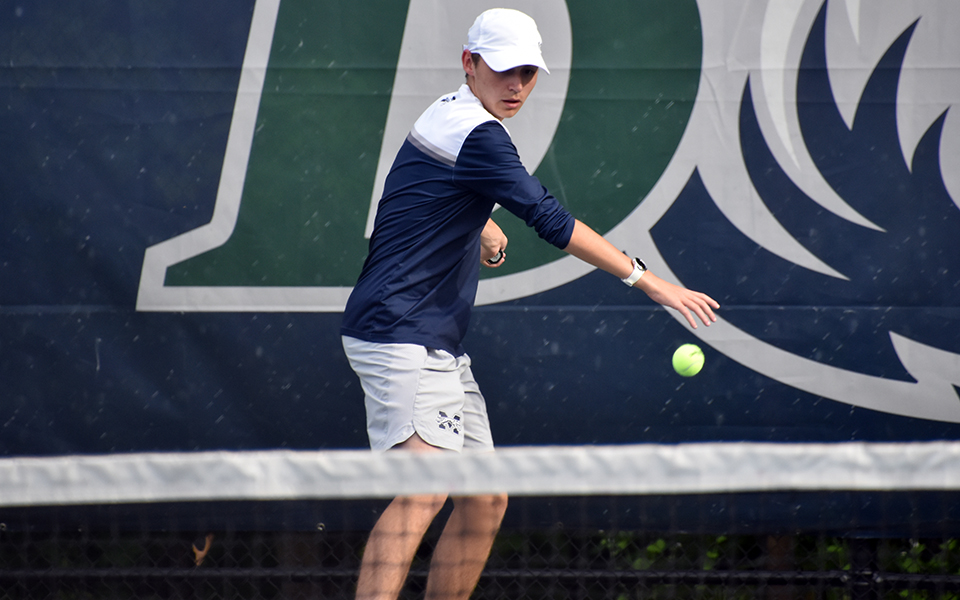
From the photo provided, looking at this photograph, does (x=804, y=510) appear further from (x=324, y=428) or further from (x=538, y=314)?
(x=324, y=428)

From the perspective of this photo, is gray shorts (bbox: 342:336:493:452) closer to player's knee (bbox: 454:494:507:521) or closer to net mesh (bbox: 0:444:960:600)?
player's knee (bbox: 454:494:507:521)

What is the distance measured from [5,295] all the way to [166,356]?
55 centimetres

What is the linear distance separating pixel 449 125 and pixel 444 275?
35cm

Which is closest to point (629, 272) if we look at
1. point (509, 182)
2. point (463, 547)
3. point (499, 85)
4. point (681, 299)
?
point (681, 299)

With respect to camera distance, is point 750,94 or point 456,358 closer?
point 456,358

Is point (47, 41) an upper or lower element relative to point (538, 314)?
upper

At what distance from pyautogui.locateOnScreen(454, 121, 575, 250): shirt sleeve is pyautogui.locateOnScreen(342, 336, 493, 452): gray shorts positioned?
0.39 meters

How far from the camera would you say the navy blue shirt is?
1988 mm

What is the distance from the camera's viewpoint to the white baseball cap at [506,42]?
6.68ft

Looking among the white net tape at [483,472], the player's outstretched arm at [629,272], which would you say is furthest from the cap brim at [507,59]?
the white net tape at [483,472]

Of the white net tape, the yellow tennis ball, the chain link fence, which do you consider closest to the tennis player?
the white net tape

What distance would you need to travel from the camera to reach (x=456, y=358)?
85.0 inches

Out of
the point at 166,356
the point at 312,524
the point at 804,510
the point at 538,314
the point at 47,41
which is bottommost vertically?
the point at 312,524

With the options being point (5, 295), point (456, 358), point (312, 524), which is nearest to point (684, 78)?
point (456, 358)
